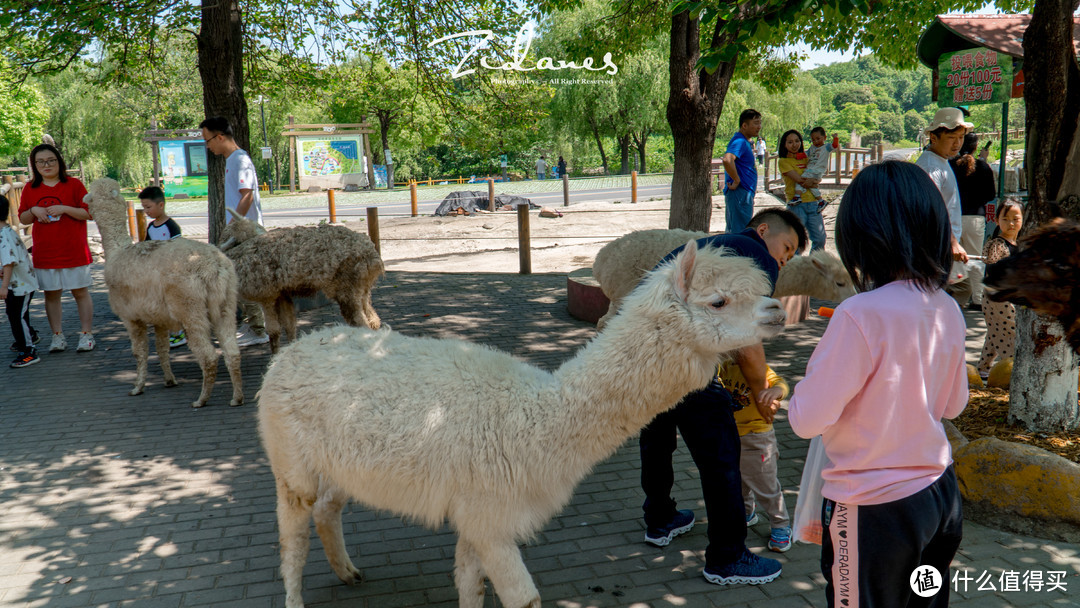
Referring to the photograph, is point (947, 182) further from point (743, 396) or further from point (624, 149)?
point (624, 149)

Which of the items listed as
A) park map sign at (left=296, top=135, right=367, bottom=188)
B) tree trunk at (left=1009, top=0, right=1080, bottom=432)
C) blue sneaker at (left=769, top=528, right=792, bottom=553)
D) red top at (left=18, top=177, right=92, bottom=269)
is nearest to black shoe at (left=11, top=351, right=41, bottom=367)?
red top at (left=18, top=177, right=92, bottom=269)

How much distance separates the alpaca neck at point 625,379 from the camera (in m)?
2.55

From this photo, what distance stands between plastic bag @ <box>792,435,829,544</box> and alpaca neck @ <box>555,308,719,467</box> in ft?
1.43

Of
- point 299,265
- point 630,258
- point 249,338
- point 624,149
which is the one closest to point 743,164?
point 630,258

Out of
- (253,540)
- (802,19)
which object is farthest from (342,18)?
(253,540)

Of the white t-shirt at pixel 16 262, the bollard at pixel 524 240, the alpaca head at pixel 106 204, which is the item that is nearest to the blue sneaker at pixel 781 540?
the alpaca head at pixel 106 204

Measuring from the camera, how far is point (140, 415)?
601 cm

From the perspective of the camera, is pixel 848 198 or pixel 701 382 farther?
pixel 701 382

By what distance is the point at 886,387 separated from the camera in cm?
192

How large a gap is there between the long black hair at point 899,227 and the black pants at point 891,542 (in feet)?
1.90

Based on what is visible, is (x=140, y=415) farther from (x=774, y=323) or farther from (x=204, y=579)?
(x=774, y=323)

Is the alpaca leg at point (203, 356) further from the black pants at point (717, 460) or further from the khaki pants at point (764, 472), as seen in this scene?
the khaki pants at point (764, 472)

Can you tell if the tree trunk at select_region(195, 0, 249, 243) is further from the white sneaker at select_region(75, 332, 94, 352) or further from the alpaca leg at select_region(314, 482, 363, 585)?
the alpaca leg at select_region(314, 482, 363, 585)

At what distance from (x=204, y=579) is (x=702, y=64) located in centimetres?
399
